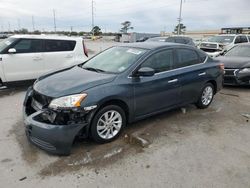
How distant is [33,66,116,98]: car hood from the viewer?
3.51 metres

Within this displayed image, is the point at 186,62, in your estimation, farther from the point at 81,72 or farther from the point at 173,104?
the point at 81,72

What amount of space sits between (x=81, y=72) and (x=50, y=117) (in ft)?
3.84

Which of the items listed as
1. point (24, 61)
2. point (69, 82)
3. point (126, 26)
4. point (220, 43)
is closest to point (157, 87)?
point (69, 82)

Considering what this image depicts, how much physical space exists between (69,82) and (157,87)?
5.20 feet

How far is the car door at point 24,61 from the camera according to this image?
22.2ft

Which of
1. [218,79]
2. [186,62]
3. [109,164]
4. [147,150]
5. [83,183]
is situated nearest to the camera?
[83,183]

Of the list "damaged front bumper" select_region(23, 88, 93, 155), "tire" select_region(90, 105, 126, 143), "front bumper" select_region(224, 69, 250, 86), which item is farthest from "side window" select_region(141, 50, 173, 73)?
"front bumper" select_region(224, 69, 250, 86)

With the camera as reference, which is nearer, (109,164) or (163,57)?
(109,164)

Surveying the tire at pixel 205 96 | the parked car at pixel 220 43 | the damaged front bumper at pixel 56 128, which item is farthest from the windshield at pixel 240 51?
the damaged front bumper at pixel 56 128

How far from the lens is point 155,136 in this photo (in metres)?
4.18

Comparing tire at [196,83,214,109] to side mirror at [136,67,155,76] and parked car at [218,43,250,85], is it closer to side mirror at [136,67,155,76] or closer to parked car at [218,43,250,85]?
side mirror at [136,67,155,76]

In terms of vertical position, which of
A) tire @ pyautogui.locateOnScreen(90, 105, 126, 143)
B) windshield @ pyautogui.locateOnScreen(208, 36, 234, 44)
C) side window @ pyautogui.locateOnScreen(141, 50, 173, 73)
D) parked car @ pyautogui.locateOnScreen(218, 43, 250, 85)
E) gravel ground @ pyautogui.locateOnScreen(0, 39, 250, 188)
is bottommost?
gravel ground @ pyautogui.locateOnScreen(0, 39, 250, 188)

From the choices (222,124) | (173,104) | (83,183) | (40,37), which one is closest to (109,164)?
(83,183)

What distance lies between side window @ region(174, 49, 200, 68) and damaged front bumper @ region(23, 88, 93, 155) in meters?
2.37
